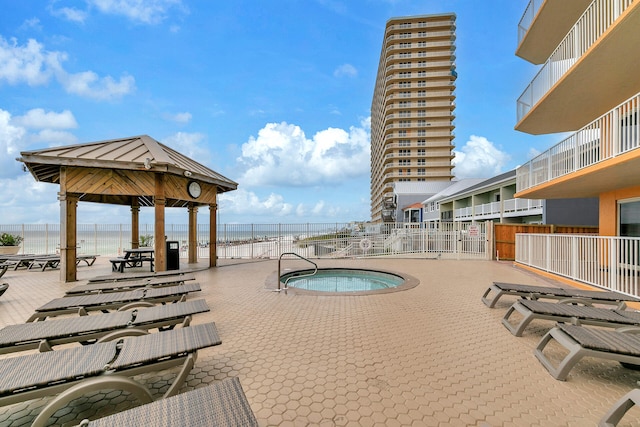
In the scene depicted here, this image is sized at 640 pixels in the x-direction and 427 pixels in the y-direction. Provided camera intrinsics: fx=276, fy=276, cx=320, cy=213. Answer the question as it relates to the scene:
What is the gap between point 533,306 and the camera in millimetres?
4047

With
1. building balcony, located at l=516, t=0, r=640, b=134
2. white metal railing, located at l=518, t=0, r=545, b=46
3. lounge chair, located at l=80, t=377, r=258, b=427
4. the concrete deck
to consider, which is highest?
white metal railing, located at l=518, t=0, r=545, b=46

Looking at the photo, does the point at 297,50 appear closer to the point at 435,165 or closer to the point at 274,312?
the point at 435,165

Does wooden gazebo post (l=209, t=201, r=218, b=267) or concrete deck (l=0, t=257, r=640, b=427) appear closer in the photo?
concrete deck (l=0, t=257, r=640, b=427)

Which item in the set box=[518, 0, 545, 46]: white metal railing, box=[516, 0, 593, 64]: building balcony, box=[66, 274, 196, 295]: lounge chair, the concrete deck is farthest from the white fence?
box=[518, 0, 545, 46]: white metal railing

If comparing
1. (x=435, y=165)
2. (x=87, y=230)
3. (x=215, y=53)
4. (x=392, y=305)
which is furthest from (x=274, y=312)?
(x=435, y=165)

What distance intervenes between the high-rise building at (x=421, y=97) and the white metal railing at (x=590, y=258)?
50631 mm

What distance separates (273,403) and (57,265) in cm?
1322

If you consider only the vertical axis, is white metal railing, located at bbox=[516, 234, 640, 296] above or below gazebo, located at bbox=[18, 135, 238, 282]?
below

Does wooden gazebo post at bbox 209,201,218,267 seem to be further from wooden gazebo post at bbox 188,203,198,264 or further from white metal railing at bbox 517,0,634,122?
white metal railing at bbox 517,0,634,122

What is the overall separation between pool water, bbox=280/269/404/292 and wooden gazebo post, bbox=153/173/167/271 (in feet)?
12.6

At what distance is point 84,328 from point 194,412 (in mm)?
2359

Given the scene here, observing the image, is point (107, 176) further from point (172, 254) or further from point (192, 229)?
point (192, 229)

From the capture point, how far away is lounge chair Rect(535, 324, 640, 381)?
105 inches

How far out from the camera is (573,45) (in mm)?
8414
